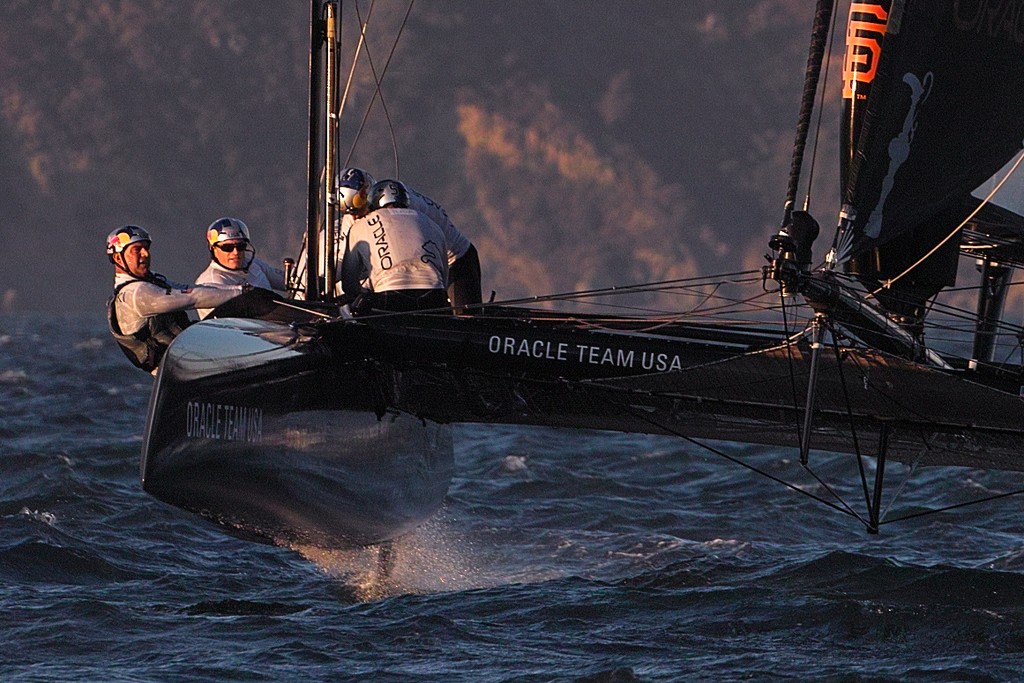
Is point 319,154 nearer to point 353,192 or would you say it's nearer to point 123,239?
point 353,192

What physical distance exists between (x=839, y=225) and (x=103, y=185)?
92.0 metres

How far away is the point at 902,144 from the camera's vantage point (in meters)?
7.77

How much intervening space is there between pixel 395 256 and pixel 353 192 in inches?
22.4

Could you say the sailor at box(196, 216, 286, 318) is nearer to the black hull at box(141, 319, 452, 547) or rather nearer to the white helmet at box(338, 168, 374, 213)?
the white helmet at box(338, 168, 374, 213)

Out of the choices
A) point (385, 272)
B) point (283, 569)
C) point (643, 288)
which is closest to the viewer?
point (643, 288)

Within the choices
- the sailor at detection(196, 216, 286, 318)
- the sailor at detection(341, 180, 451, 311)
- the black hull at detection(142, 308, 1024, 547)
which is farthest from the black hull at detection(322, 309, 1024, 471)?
the sailor at detection(196, 216, 286, 318)

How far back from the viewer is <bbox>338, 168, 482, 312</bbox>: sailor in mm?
8969

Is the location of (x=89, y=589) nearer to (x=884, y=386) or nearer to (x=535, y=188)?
(x=884, y=386)

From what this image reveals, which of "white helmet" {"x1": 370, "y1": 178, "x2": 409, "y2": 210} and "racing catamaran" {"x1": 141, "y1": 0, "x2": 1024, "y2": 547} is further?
"white helmet" {"x1": 370, "y1": 178, "x2": 409, "y2": 210}

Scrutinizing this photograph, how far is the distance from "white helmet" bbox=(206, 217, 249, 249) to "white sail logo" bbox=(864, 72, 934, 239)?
120 inches

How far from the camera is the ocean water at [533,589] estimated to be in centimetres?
763

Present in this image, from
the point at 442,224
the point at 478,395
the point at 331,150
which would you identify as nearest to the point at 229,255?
the point at 331,150

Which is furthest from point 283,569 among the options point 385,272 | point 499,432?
point 499,432

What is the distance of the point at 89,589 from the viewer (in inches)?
359
